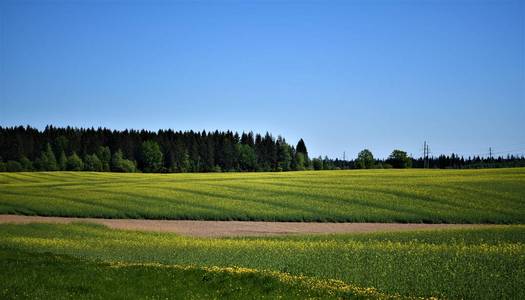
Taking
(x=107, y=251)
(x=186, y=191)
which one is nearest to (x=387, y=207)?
(x=186, y=191)

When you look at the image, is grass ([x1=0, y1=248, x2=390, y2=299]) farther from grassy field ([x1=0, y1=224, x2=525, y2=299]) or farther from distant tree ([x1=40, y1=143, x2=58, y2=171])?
distant tree ([x1=40, y1=143, x2=58, y2=171])

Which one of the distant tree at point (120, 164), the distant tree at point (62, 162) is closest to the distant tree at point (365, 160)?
the distant tree at point (120, 164)

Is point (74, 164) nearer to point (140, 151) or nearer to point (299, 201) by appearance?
point (140, 151)

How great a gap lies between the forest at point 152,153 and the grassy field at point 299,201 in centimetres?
7093

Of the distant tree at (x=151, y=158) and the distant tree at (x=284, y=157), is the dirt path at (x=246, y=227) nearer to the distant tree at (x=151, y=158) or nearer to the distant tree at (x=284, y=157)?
the distant tree at (x=151, y=158)

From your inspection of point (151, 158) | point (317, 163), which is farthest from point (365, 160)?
point (151, 158)

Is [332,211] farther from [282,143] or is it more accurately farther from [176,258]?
[282,143]

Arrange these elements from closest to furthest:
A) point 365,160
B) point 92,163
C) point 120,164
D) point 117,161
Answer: point 92,163 → point 120,164 → point 117,161 → point 365,160

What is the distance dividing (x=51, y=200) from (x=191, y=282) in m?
37.2

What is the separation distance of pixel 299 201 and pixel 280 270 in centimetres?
2754

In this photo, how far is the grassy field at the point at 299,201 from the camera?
135 feet

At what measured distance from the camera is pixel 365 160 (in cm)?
15325

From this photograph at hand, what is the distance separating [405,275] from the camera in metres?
16.5

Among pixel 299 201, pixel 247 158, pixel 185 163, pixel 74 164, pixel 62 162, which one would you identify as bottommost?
pixel 299 201
